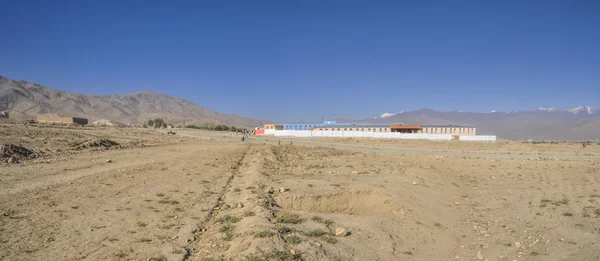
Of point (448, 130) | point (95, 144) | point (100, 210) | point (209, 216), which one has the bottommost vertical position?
point (209, 216)

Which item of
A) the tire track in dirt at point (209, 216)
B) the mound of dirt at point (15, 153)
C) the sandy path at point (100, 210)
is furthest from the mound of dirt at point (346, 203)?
the mound of dirt at point (15, 153)

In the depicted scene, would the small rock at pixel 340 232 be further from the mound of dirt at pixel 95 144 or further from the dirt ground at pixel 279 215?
the mound of dirt at pixel 95 144

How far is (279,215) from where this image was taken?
1108 cm

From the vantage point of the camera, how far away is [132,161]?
23.7 meters

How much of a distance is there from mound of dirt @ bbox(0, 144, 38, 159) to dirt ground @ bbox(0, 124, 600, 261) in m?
0.27

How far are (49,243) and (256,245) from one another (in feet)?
17.0

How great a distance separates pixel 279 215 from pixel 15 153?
20719 millimetres

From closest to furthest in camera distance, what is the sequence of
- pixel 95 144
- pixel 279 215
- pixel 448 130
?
pixel 279 215
pixel 95 144
pixel 448 130

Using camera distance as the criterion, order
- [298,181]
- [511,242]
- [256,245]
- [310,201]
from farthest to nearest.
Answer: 1. [298,181]
2. [310,201]
3. [511,242]
4. [256,245]

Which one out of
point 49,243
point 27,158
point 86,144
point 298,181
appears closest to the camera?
point 49,243

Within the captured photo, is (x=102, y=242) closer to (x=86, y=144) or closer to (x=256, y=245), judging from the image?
(x=256, y=245)

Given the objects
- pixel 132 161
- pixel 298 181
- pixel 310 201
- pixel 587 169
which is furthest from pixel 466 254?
pixel 587 169

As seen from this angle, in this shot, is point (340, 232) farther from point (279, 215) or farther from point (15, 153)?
point (15, 153)

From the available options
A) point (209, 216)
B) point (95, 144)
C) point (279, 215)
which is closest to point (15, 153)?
point (95, 144)
